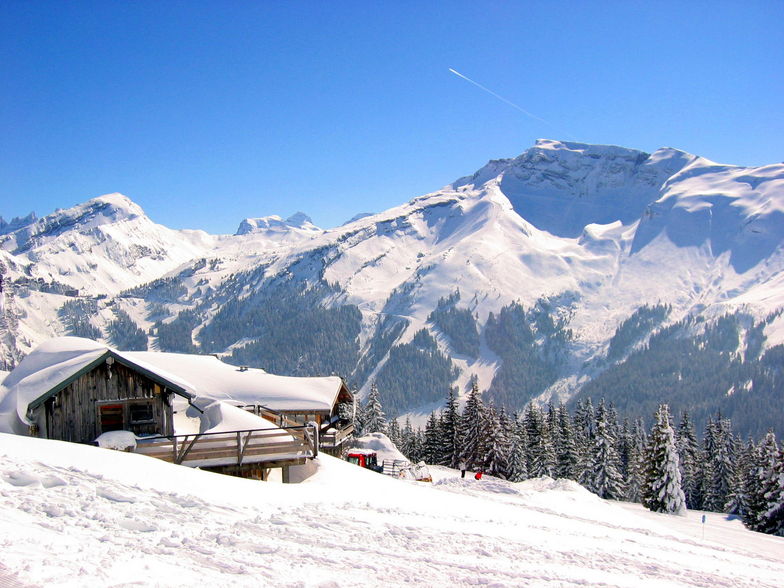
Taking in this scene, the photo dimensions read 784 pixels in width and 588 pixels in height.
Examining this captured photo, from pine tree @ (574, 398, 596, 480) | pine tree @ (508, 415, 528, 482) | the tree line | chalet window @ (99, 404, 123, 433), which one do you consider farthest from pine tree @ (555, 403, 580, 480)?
chalet window @ (99, 404, 123, 433)

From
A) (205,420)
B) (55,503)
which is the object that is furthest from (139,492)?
(205,420)

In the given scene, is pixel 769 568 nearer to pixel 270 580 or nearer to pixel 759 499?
pixel 270 580

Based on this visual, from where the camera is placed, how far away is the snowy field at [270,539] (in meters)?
8.56

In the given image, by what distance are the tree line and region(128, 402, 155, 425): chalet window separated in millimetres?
38972

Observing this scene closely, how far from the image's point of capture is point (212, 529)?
35.4ft

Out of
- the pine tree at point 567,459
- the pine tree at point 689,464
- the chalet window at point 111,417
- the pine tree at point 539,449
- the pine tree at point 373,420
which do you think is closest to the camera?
the chalet window at point 111,417

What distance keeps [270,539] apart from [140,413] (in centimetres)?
1359

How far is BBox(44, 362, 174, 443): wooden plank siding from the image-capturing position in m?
20.5

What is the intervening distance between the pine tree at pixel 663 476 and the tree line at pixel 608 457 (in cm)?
7

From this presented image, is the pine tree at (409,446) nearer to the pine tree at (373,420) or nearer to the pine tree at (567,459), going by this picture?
the pine tree at (373,420)

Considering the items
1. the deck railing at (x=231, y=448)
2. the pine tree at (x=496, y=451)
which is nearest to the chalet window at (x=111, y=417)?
the deck railing at (x=231, y=448)

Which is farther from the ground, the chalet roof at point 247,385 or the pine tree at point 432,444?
the chalet roof at point 247,385

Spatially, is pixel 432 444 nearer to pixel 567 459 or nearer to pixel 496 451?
pixel 496 451

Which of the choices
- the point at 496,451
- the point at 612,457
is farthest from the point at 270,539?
the point at 612,457
